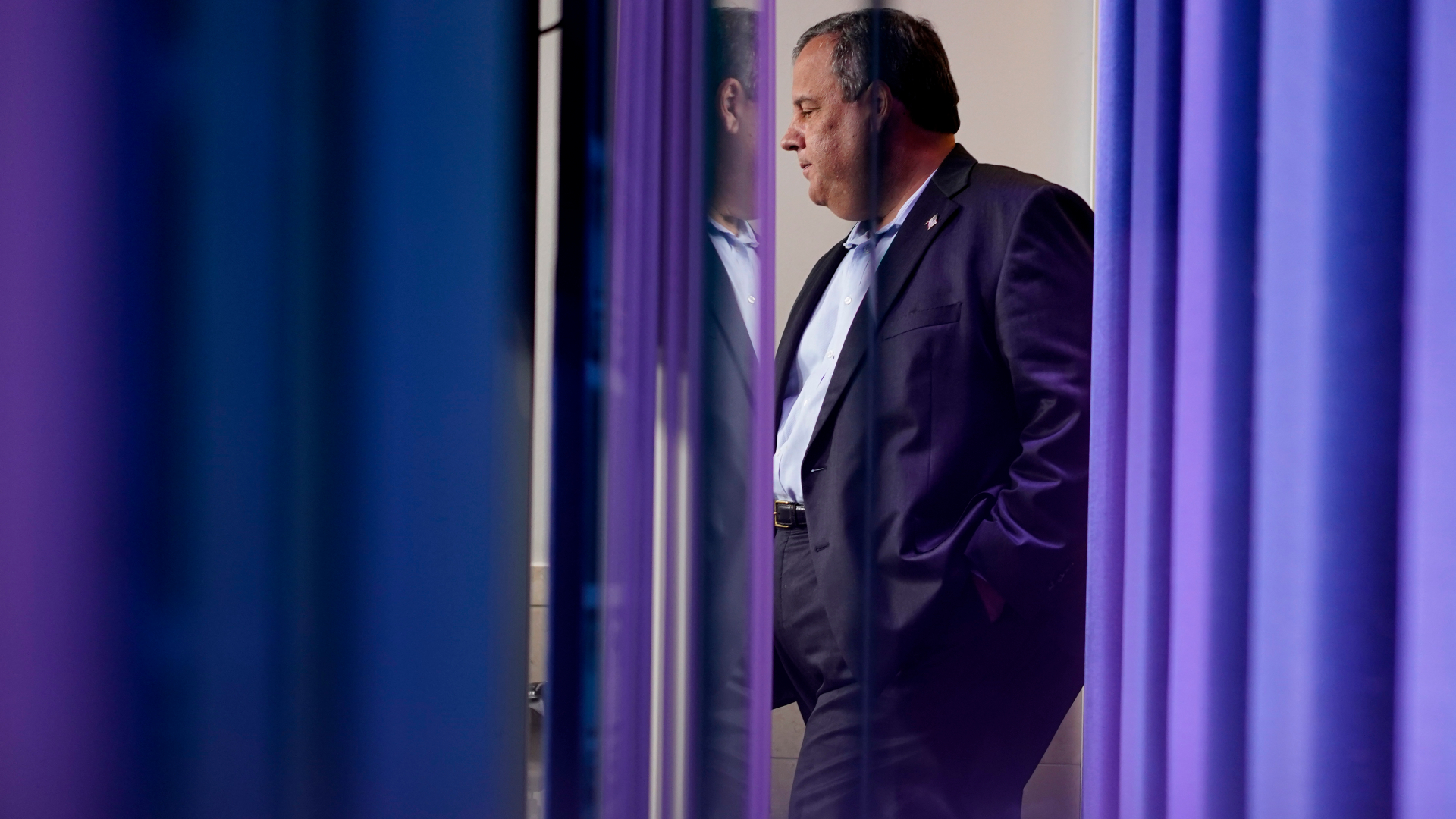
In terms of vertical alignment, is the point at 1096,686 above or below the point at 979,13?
below

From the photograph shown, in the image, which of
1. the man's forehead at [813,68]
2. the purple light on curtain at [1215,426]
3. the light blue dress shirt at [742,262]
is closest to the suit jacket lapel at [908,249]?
the man's forehead at [813,68]

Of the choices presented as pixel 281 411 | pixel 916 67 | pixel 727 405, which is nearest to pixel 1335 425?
pixel 727 405

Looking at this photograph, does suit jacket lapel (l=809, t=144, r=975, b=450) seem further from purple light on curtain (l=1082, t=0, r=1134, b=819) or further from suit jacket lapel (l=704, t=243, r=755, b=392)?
purple light on curtain (l=1082, t=0, r=1134, b=819)

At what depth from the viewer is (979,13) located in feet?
5.21

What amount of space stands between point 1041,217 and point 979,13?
354mm

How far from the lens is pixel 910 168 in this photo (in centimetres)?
162

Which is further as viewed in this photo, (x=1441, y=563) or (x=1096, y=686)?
(x=1096, y=686)

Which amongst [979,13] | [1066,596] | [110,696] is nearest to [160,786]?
[110,696]

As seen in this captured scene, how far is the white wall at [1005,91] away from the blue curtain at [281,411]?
2.39 ft

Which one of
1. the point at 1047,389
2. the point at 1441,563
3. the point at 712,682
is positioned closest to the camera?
the point at 1441,563

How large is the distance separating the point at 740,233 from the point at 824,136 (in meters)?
0.61

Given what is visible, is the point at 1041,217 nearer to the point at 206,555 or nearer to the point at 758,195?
the point at 758,195

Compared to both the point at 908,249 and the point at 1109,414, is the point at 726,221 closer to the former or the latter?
the point at 1109,414

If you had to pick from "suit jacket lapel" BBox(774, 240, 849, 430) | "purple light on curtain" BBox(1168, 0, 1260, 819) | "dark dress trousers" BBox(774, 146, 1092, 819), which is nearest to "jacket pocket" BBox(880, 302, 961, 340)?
"dark dress trousers" BBox(774, 146, 1092, 819)
